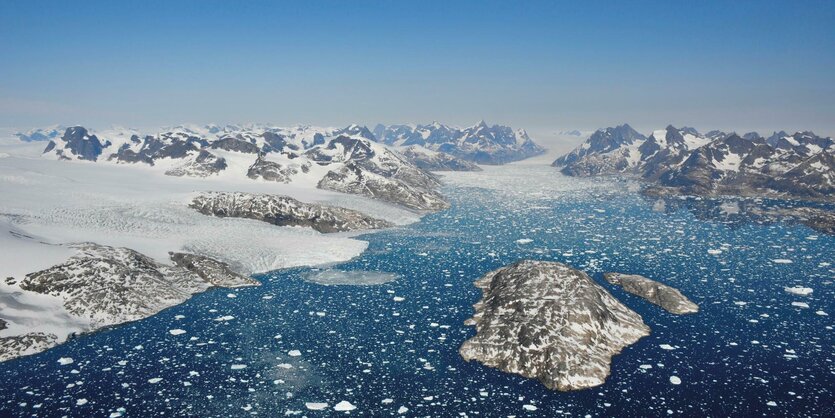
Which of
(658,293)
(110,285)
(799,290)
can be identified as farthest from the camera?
(799,290)

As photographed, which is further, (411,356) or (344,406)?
(411,356)

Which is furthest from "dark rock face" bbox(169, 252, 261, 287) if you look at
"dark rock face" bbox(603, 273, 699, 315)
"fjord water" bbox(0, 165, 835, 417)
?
"dark rock face" bbox(603, 273, 699, 315)

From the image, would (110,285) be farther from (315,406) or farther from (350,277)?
(315,406)

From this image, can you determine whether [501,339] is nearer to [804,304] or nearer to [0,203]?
[804,304]

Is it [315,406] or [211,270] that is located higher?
[315,406]

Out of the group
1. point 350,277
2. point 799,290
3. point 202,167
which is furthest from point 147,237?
point 202,167

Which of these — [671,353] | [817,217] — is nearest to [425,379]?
[671,353]
